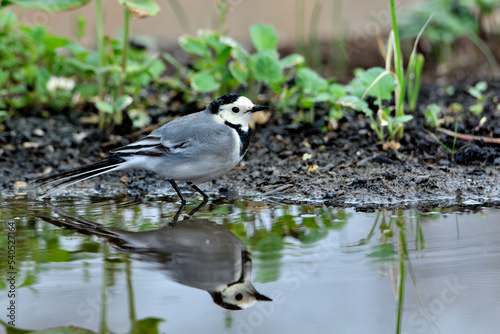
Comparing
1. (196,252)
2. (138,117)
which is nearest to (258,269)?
(196,252)

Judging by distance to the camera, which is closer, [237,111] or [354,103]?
[237,111]

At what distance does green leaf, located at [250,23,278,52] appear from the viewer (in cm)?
561

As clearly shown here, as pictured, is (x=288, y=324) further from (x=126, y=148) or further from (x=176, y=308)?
(x=126, y=148)

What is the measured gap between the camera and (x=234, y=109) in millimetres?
4434

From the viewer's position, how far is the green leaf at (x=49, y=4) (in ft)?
16.5

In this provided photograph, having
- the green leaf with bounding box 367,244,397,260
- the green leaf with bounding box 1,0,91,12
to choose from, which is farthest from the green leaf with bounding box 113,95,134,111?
the green leaf with bounding box 367,244,397,260

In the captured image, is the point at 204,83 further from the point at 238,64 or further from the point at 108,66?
the point at 108,66

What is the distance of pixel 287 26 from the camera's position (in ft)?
34.0

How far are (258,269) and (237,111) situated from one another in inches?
69.9

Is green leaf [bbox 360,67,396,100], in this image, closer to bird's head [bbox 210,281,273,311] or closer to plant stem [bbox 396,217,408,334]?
plant stem [bbox 396,217,408,334]

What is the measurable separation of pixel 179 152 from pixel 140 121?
61.5 inches

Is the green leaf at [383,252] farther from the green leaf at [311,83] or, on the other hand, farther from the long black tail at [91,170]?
the green leaf at [311,83]

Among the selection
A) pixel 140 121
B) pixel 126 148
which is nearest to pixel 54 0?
pixel 140 121

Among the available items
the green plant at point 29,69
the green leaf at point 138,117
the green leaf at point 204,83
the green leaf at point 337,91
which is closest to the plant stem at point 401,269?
the green leaf at point 337,91
